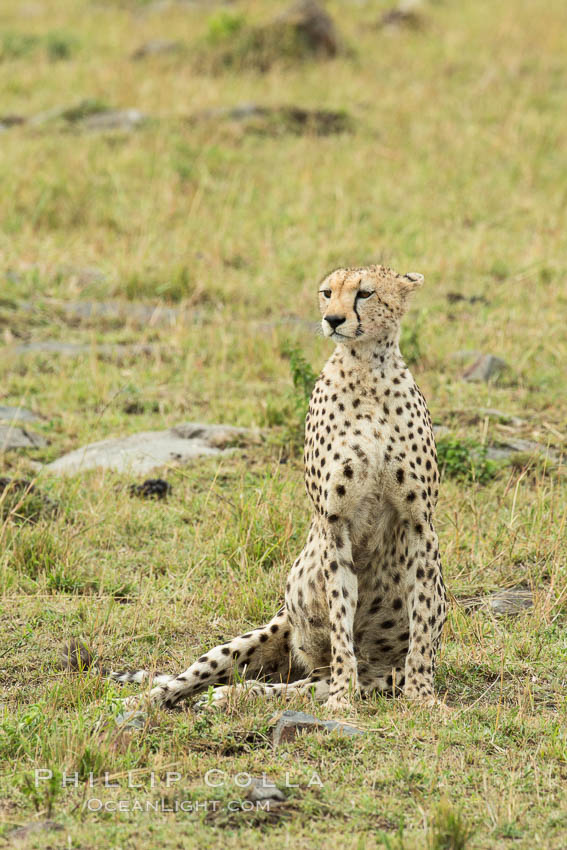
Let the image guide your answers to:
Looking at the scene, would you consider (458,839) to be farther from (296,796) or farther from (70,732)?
(70,732)

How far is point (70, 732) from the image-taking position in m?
3.92

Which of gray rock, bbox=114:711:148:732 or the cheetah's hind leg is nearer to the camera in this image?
gray rock, bbox=114:711:148:732

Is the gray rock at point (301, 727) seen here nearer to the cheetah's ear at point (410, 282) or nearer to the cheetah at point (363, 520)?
the cheetah at point (363, 520)

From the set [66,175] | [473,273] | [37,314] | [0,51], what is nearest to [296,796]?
[37,314]

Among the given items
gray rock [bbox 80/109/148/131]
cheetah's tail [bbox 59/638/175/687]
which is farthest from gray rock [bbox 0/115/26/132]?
cheetah's tail [bbox 59/638/175/687]

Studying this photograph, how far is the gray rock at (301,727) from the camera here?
13.5 ft

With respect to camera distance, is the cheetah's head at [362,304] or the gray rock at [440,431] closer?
the cheetah's head at [362,304]

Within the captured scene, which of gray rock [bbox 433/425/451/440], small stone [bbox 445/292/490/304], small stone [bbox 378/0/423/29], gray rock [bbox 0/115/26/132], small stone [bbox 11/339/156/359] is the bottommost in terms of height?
gray rock [bbox 433/425/451/440]

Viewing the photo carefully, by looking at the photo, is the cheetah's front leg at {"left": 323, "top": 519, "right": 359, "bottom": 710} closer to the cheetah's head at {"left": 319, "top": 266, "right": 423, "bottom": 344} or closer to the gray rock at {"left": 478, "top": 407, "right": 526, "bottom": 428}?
the cheetah's head at {"left": 319, "top": 266, "right": 423, "bottom": 344}

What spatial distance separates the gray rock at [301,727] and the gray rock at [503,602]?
1481 millimetres

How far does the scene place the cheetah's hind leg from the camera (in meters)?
4.50

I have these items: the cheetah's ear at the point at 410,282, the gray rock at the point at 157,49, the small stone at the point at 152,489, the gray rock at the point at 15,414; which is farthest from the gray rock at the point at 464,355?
the gray rock at the point at 157,49

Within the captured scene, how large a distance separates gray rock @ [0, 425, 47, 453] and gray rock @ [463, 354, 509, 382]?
9.24 feet

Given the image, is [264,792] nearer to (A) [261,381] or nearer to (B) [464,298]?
(A) [261,381]
